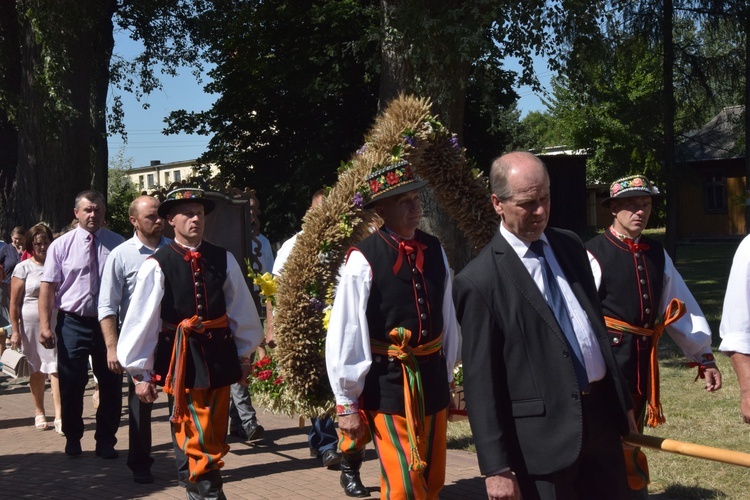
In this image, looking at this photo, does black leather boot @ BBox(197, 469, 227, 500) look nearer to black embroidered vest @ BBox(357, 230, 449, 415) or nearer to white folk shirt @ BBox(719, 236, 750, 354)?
black embroidered vest @ BBox(357, 230, 449, 415)

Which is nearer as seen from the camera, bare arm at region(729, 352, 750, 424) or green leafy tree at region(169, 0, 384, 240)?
bare arm at region(729, 352, 750, 424)

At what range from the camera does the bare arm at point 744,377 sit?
175 inches

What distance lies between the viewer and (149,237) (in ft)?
25.8

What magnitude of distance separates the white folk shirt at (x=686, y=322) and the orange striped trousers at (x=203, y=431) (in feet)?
8.56

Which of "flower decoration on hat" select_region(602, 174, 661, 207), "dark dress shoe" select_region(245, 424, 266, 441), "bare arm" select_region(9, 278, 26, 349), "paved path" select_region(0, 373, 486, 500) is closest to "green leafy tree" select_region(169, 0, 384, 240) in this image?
"bare arm" select_region(9, 278, 26, 349)

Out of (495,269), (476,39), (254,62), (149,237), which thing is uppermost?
(254,62)

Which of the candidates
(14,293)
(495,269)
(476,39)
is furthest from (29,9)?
(495,269)

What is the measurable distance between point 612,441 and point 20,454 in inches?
262

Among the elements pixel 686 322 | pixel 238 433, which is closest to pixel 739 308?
pixel 686 322

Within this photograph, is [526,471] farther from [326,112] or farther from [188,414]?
[326,112]

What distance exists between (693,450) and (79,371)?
20.2 feet

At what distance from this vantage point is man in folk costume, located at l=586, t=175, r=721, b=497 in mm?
5855

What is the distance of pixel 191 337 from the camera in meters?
6.56

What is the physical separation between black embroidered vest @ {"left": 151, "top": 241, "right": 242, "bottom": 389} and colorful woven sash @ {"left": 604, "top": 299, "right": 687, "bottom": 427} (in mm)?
2508
